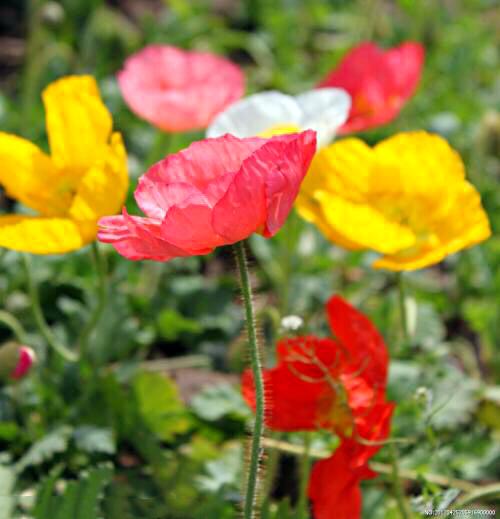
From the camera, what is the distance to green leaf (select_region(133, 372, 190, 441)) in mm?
1752

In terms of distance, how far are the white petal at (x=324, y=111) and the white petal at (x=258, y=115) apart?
2cm

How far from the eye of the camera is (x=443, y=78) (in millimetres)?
3320

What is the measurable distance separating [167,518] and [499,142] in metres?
1.34

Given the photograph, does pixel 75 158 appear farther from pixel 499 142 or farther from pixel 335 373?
pixel 499 142

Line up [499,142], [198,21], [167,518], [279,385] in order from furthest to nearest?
[198,21] → [499,142] → [167,518] → [279,385]

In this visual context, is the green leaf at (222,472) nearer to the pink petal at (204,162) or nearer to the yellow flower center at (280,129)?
the yellow flower center at (280,129)

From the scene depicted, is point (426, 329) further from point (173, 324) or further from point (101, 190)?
point (101, 190)

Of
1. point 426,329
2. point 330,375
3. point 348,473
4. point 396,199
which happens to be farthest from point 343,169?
point 426,329

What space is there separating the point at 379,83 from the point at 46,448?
934 millimetres

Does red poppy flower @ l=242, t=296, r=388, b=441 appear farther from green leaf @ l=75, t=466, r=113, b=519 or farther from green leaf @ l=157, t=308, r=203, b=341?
green leaf @ l=157, t=308, r=203, b=341

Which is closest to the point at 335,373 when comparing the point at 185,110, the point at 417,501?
the point at 417,501

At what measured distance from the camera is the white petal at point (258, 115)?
5.20 ft

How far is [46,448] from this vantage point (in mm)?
1597

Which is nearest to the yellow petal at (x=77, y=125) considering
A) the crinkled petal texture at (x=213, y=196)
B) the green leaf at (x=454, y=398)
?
the crinkled petal texture at (x=213, y=196)
